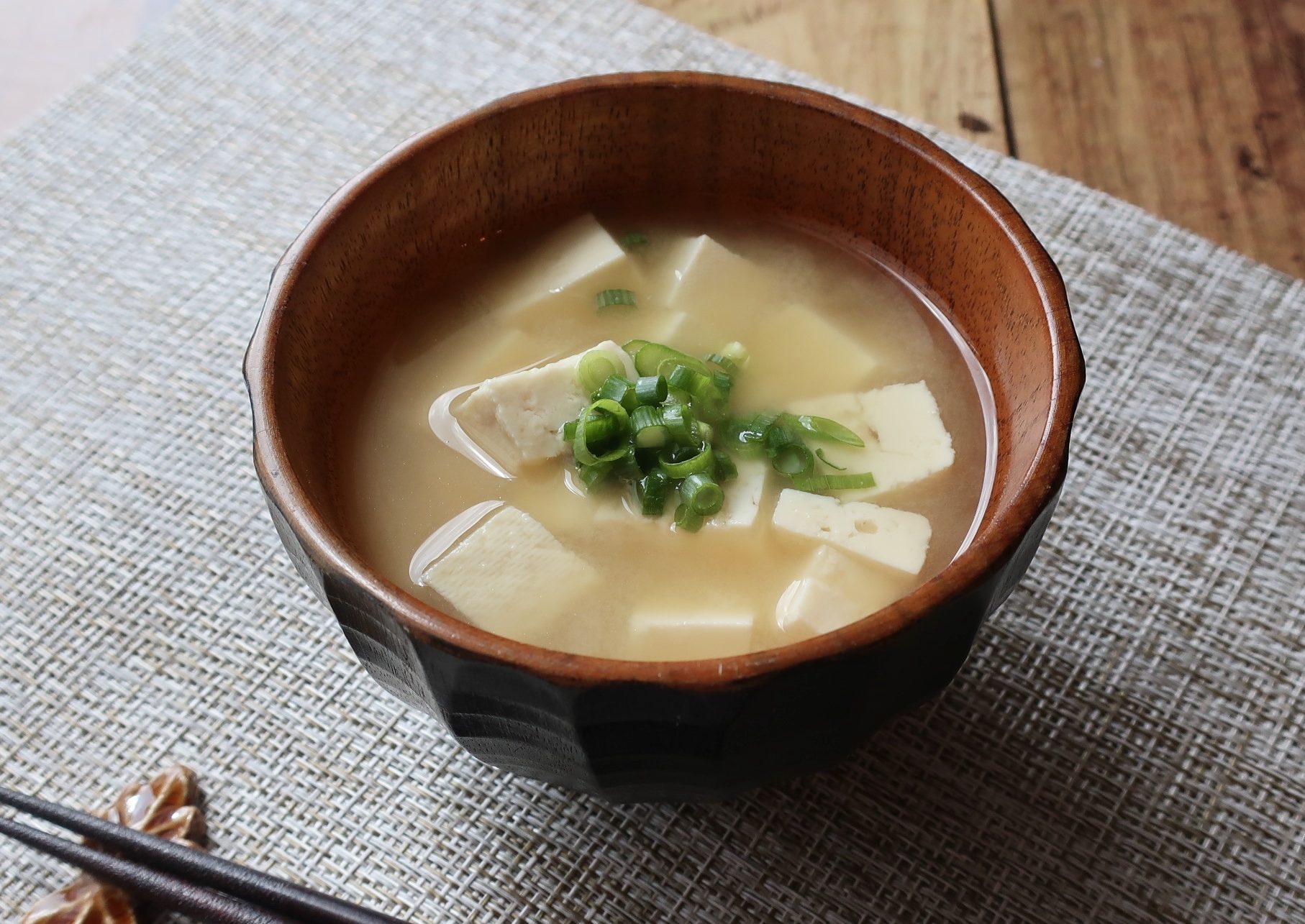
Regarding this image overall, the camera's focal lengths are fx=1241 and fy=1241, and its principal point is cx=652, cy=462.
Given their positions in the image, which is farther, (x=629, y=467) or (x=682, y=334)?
(x=682, y=334)

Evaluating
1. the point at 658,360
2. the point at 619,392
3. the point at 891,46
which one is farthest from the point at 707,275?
the point at 891,46

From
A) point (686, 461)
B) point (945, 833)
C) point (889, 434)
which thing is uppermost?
point (686, 461)

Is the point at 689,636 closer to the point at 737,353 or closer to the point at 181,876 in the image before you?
the point at 737,353

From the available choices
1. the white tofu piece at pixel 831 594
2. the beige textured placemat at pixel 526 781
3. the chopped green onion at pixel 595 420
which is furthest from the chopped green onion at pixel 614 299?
the beige textured placemat at pixel 526 781

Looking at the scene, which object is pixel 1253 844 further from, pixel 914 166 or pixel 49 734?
pixel 49 734

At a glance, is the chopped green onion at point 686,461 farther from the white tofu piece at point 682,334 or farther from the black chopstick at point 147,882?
the black chopstick at point 147,882
